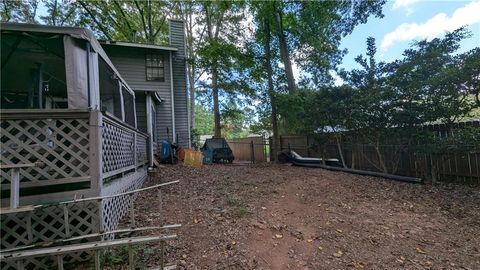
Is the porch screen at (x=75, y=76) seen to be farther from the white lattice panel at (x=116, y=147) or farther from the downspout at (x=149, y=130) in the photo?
the downspout at (x=149, y=130)

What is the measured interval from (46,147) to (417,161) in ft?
29.2

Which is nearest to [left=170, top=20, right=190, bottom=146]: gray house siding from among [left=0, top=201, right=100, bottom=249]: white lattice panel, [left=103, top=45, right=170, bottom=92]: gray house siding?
[left=103, top=45, right=170, bottom=92]: gray house siding

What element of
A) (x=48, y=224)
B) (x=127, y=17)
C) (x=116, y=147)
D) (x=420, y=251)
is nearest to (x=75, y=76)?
(x=116, y=147)

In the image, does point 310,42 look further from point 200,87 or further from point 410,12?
point 200,87

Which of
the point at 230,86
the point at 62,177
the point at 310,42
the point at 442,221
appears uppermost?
the point at 310,42

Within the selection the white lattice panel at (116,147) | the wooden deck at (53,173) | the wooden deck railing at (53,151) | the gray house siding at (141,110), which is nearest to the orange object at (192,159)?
the gray house siding at (141,110)

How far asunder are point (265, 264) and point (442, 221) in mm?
3609

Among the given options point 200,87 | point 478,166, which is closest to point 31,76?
point 478,166

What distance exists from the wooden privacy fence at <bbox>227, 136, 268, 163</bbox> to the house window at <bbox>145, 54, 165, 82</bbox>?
23.6ft

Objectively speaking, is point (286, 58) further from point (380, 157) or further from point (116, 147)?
point (116, 147)

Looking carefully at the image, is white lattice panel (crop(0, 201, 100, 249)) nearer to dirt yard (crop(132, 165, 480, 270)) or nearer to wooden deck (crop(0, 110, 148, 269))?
wooden deck (crop(0, 110, 148, 269))

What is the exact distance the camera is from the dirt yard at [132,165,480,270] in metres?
3.26

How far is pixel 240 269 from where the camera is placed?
9.75 feet

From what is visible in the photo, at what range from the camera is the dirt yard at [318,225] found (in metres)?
Answer: 3.26
